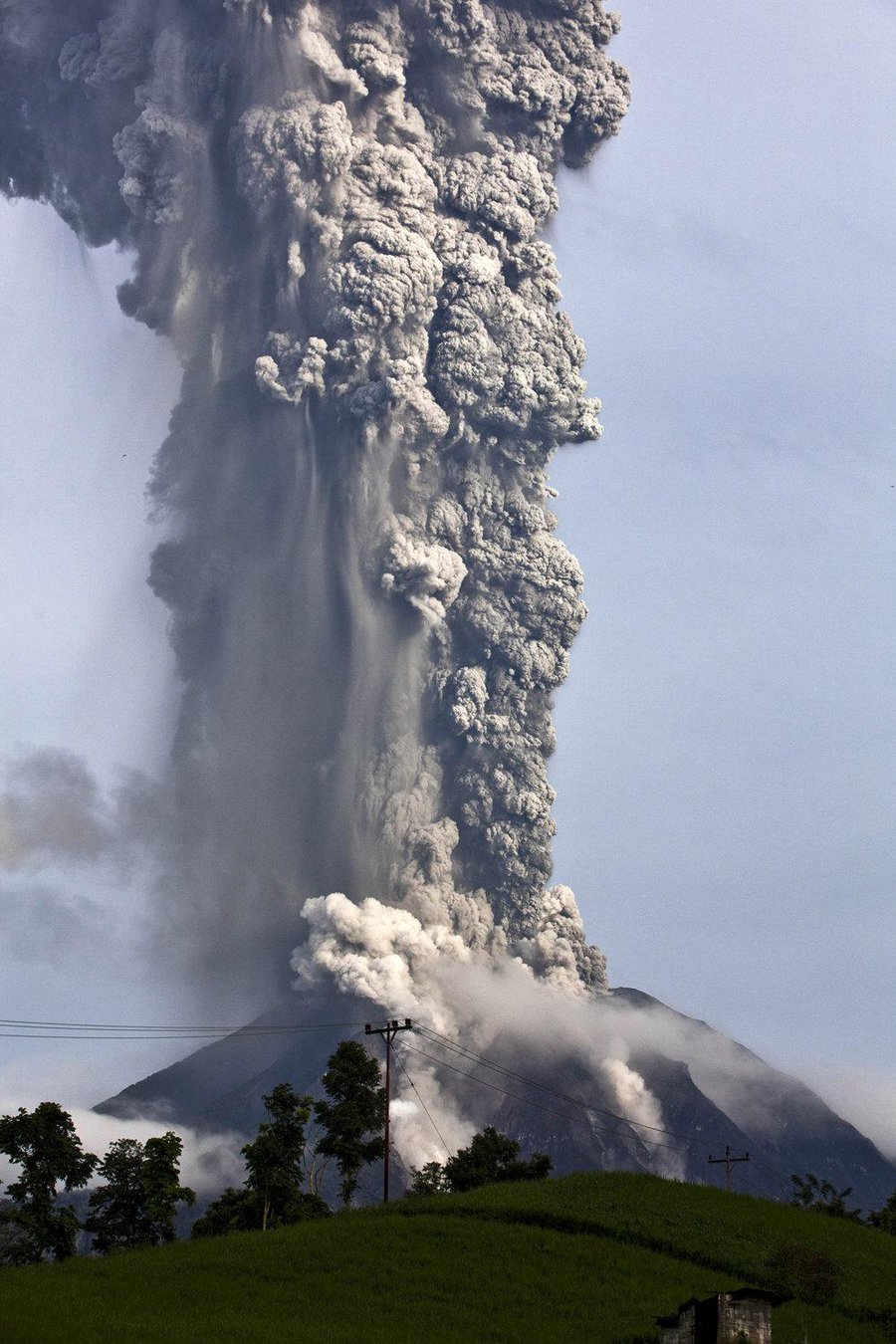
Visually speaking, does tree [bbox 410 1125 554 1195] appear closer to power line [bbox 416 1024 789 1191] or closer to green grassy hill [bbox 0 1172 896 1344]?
green grassy hill [bbox 0 1172 896 1344]

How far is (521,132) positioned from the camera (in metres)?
146

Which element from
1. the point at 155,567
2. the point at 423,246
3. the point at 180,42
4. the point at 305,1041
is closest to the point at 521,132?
the point at 423,246

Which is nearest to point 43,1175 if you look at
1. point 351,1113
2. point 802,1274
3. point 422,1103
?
point 351,1113

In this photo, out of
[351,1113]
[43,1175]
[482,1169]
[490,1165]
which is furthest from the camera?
[490,1165]

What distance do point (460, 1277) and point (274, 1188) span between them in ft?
72.1

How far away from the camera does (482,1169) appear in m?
97.2

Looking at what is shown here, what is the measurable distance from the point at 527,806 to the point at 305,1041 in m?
56.5

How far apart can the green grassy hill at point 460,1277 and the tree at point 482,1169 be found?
1381 cm

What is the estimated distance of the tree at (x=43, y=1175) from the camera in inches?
3088

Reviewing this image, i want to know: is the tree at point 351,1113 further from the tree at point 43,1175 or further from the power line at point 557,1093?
the power line at point 557,1093

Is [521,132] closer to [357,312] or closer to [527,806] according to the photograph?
[357,312]

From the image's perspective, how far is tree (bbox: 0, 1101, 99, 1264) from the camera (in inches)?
3088

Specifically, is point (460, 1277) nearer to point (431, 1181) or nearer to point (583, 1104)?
point (431, 1181)

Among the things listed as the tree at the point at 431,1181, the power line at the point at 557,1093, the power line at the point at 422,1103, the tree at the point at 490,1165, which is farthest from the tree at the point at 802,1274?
the power line at the point at 422,1103
